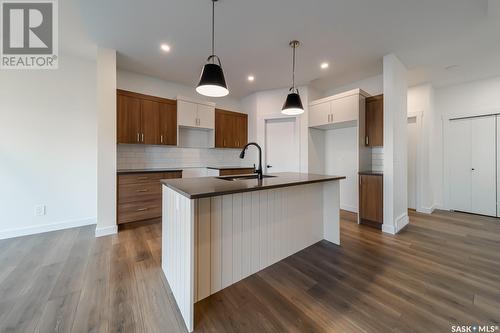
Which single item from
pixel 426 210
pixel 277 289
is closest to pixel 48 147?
pixel 277 289

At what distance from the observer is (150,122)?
3.80 m

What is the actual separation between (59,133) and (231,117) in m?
3.21

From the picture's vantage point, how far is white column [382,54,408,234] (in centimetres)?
316

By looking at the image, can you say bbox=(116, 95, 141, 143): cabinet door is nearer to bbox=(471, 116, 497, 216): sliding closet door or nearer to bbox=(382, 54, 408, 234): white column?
bbox=(382, 54, 408, 234): white column

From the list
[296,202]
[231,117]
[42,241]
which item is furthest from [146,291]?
[231,117]

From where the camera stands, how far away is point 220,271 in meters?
1.80

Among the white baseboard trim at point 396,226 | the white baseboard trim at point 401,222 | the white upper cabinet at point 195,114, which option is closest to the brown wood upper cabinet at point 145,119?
the white upper cabinet at point 195,114

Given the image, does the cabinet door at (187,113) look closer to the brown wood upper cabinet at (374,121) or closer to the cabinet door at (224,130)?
the cabinet door at (224,130)

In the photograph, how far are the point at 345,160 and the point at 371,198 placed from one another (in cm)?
123

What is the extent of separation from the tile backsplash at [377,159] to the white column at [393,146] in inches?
19.3

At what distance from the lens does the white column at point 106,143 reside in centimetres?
299

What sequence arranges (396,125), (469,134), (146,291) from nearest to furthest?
1. (146,291)
2. (396,125)
3. (469,134)

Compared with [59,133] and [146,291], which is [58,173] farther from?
[146,291]

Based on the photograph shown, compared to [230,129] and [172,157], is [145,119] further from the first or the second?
[230,129]
